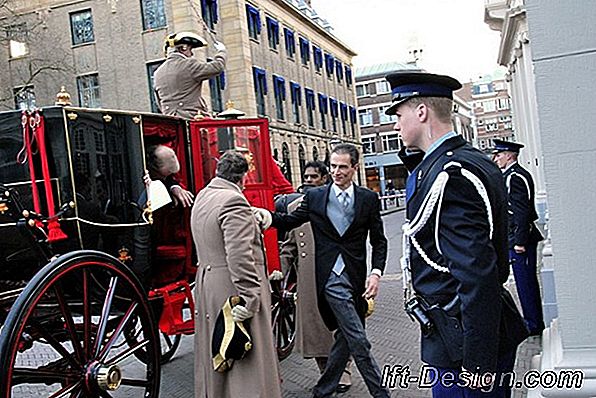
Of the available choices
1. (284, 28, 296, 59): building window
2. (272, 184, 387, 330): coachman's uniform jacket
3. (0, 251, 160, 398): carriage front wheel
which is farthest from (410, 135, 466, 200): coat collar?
(284, 28, 296, 59): building window

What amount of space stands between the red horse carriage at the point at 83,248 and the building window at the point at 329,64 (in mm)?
40165

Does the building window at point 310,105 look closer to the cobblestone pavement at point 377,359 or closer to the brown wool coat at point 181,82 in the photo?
the cobblestone pavement at point 377,359

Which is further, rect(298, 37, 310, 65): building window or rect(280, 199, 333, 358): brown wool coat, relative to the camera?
rect(298, 37, 310, 65): building window

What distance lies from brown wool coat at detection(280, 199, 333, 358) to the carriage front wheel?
59.6 inches

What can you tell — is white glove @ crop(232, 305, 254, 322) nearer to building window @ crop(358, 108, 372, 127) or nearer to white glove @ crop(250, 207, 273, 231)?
white glove @ crop(250, 207, 273, 231)

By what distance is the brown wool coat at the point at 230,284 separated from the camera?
407 cm

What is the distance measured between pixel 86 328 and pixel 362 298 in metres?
2.03

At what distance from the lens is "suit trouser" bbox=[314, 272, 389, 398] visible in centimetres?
461

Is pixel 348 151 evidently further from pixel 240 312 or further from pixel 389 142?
pixel 389 142

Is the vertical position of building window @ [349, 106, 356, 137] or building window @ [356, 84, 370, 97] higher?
building window @ [356, 84, 370, 97]

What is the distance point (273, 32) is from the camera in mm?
35500

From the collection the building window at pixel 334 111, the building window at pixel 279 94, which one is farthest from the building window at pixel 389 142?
the building window at pixel 279 94

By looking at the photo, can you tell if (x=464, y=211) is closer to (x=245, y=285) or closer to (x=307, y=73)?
(x=245, y=285)

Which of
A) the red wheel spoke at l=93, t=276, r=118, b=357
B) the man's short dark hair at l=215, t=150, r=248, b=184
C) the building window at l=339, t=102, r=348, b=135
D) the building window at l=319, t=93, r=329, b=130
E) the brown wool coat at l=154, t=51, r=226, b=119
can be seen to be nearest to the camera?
the red wheel spoke at l=93, t=276, r=118, b=357
